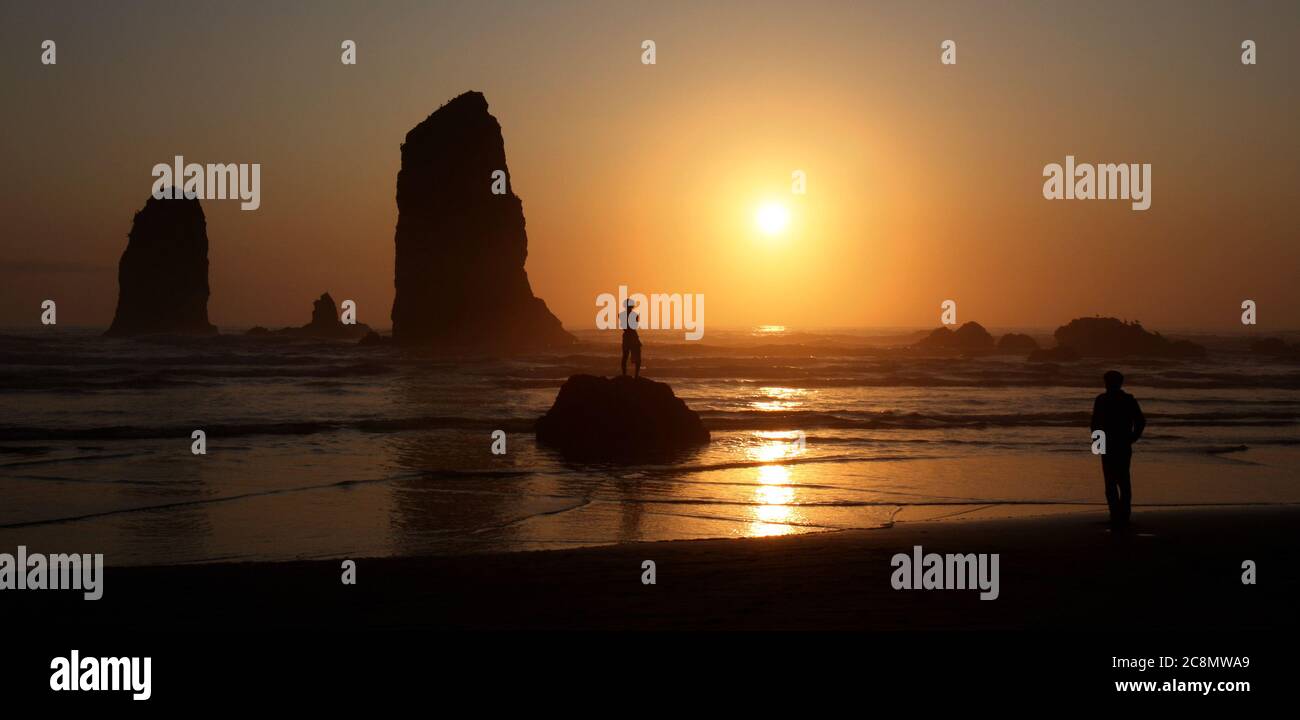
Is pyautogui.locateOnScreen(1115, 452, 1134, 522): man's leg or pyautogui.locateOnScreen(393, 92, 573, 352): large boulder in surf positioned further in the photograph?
pyautogui.locateOnScreen(393, 92, 573, 352): large boulder in surf

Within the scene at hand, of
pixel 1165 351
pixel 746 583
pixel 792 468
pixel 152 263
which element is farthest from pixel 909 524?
pixel 152 263

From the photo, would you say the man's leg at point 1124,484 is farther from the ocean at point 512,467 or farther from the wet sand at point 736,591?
the ocean at point 512,467

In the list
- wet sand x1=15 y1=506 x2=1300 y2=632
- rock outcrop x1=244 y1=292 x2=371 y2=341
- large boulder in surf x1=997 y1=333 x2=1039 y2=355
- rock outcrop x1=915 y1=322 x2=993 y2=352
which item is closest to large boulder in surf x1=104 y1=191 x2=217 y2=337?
rock outcrop x1=244 y1=292 x2=371 y2=341

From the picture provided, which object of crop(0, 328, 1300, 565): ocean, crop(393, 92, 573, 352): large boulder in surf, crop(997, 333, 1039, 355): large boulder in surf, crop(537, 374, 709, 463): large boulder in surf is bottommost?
crop(0, 328, 1300, 565): ocean

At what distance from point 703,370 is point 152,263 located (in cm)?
8983

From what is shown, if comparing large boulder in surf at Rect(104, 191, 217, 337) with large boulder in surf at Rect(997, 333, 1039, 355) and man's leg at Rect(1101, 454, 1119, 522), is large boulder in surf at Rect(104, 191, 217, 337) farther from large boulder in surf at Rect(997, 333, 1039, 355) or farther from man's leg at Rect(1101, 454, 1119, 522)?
man's leg at Rect(1101, 454, 1119, 522)

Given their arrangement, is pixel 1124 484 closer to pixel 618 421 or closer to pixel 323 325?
pixel 618 421

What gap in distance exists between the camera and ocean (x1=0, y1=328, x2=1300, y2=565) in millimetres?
11547

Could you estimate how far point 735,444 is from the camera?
849 inches

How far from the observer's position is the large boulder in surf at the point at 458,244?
83.5 metres

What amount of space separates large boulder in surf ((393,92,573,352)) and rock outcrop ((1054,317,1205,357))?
46183 mm

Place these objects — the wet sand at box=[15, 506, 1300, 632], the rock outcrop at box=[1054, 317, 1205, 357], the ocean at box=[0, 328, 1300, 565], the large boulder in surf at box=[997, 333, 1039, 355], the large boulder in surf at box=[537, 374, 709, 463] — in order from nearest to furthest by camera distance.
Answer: the wet sand at box=[15, 506, 1300, 632] → the ocean at box=[0, 328, 1300, 565] → the large boulder in surf at box=[537, 374, 709, 463] → the rock outcrop at box=[1054, 317, 1205, 357] → the large boulder in surf at box=[997, 333, 1039, 355]
